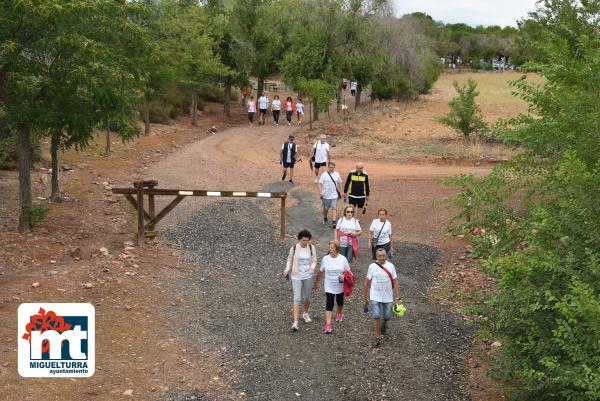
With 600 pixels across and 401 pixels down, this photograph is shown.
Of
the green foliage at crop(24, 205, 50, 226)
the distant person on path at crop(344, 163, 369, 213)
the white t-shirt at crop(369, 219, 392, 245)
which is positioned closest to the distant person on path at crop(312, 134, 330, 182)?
the distant person on path at crop(344, 163, 369, 213)

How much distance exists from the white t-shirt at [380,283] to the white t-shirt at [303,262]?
1.01 m

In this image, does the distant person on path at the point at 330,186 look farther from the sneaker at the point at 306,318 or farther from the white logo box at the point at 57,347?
the white logo box at the point at 57,347

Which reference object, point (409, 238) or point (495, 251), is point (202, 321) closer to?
point (495, 251)

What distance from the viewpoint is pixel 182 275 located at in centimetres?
1214

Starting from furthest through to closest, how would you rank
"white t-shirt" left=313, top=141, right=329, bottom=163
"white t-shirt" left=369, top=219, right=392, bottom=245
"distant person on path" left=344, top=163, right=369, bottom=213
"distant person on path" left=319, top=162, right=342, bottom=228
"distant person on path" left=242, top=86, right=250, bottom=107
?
"distant person on path" left=242, top=86, right=250, bottom=107 < "white t-shirt" left=313, top=141, right=329, bottom=163 < "distant person on path" left=319, top=162, right=342, bottom=228 < "distant person on path" left=344, top=163, right=369, bottom=213 < "white t-shirt" left=369, top=219, right=392, bottom=245

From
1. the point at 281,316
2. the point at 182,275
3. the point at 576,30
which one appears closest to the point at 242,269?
the point at 182,275

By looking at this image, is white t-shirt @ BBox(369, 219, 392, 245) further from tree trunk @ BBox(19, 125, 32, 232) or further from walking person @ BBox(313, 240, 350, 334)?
tree trunk @ BBox(19, 125, 32, 232)

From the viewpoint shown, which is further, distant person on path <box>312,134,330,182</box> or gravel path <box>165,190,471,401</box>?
distant person on path <box>312,134,330,182</box>

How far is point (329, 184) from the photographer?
1463 centimetres

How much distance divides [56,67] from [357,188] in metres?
6.81

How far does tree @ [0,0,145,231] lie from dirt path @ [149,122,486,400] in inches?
138

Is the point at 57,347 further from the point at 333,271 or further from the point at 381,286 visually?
the point at 381,286

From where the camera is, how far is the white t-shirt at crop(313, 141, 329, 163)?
709 inches

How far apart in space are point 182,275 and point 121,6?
19.6 feet
